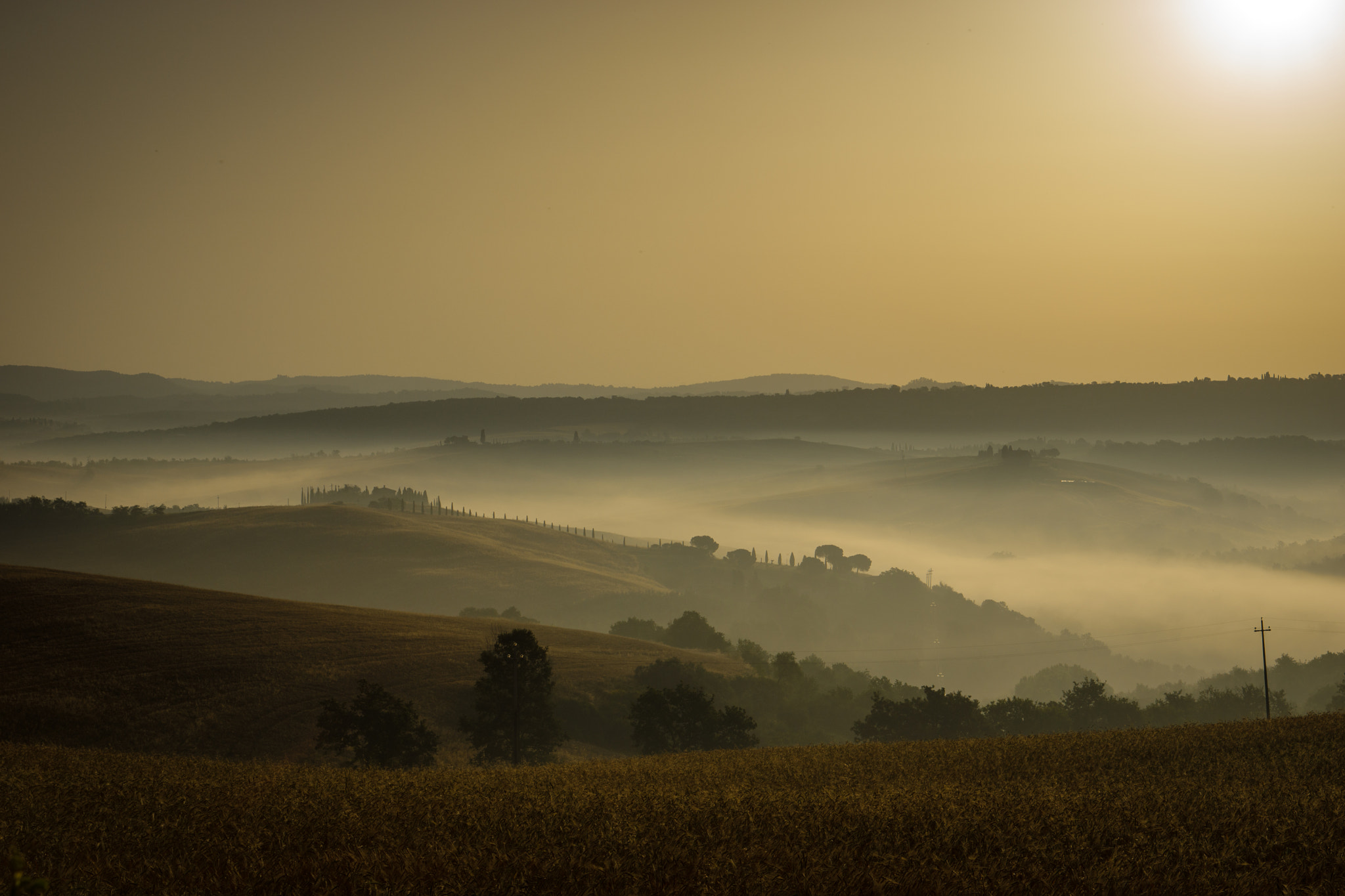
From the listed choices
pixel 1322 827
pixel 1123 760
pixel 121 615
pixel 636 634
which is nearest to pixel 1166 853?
pixel 1322 827

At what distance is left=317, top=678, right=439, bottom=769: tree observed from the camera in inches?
1937

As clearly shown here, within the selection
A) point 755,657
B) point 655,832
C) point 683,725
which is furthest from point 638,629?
Result: point 655,832

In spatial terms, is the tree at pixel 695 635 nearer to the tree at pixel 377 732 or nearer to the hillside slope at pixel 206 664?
the hillside slope at pixel 206 664

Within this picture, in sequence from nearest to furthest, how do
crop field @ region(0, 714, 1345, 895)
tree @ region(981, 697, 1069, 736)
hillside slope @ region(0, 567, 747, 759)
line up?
crop field @ region(0, 714, 1345, 895)
hillside slope @ region(0, 567, 747, 759)
tree @ region(981, 697, 1069, 736)

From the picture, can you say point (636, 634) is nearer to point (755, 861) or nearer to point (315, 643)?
point (315, 643)

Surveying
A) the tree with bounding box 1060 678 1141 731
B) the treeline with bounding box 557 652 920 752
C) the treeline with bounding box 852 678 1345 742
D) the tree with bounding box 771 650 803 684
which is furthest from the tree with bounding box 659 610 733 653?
the tree with bounding box 1060 678 1141 731

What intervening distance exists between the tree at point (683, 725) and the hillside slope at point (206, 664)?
12.7m

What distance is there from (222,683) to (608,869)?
62094 mm

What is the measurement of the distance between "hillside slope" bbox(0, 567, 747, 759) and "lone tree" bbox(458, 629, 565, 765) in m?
5.14

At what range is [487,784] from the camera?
1648cm

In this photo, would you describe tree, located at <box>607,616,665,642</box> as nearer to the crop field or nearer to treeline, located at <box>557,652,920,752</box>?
treeline, located at <box>557,652,920,752</box>

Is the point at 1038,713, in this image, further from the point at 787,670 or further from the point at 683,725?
the point at 683,725

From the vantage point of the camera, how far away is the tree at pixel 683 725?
6388 cm

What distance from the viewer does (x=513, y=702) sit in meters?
55.5
